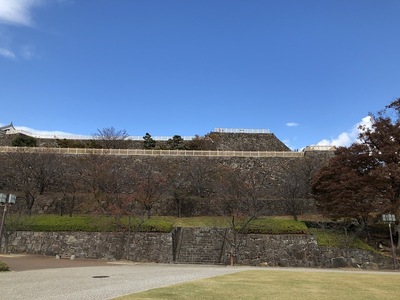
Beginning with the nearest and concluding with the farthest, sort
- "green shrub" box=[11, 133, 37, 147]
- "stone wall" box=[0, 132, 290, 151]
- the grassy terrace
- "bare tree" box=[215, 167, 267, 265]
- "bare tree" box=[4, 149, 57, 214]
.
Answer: the grassy terrace → "bare tree" box=[215, 167, 267, 265] → "bare tree" box=[4, 149, 57, 214] → "green shrub" box=[11, 133, 37, 147] → "stone wall" box=[0, 132, 290, 151]

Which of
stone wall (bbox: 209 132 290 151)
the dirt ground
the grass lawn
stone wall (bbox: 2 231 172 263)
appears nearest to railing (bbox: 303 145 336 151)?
stone wall (bbox: 209 132 290 151)

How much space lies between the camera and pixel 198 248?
67.9 feet

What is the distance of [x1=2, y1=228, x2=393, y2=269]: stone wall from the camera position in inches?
756

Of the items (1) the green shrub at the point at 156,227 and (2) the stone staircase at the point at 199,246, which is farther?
(1) the green shrub at the point at 156,227

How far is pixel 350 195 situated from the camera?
64.8ft

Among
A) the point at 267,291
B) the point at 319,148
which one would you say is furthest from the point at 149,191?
the point at 319,148

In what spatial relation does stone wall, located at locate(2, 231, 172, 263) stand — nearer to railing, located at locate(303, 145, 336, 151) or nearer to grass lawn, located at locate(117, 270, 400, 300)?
grass lawn, located at locate(117, 270, 400, 300)

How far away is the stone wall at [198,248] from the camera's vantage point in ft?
63.0

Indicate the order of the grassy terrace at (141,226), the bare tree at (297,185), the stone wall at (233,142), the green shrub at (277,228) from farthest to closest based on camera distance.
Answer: the stone wall at (233,142) → the bare tree at (297,185) → the green shrub at (277,228) → the grassy terrace at (141,226)

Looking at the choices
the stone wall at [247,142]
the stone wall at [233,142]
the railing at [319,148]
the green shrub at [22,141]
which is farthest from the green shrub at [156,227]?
the green shrub at [22,141]

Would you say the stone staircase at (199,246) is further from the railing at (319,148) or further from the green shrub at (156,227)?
the railing at (319,148)

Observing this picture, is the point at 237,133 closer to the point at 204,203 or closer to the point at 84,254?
the point at 204,203

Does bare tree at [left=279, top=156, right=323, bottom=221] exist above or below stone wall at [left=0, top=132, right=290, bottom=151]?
below


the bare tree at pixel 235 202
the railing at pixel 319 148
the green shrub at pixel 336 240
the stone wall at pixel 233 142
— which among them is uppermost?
the stone wall at pixel 233 142
